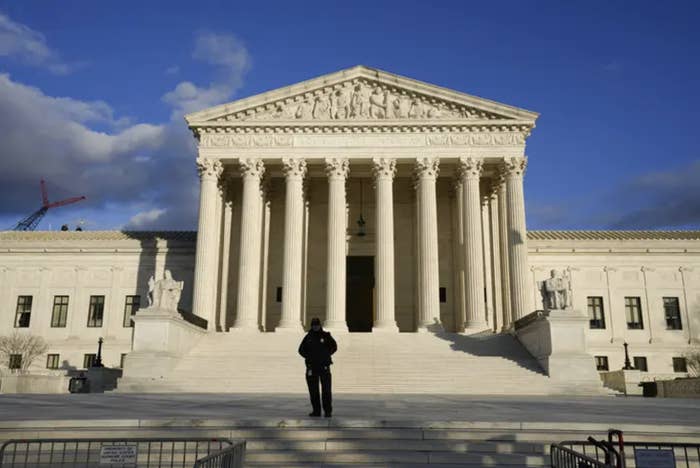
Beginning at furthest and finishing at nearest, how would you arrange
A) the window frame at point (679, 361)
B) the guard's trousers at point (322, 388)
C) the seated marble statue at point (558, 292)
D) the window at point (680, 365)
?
the window at point (680, 365) → the window frame at point (679, 361) → the seated marble statue at point (558, 292) → the guard's trousers at point (322, 388)

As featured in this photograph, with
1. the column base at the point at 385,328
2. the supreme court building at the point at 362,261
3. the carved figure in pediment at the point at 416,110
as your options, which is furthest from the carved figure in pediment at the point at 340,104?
the column base at the point at 385,328

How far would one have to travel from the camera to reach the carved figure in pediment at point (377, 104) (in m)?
38.9

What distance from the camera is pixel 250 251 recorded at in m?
37.5

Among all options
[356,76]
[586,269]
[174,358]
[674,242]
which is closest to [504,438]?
[174,358]

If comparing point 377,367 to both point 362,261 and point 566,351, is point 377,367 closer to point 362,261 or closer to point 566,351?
point 566,351

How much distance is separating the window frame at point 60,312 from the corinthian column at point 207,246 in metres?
14.1

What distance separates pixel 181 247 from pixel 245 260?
33.1 feet

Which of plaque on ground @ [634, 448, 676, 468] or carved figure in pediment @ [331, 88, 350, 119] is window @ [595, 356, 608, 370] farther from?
plaque on ground @ [634, 448, 676, 468]

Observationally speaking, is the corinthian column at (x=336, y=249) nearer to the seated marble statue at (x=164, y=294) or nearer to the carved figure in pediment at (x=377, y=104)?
the carved figure in pediment at (x=377, y=104)

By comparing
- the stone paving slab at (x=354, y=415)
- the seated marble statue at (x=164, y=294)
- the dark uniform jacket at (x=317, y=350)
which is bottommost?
the stone paving slab at (x=354, y=415)

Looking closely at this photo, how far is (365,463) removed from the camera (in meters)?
11.0

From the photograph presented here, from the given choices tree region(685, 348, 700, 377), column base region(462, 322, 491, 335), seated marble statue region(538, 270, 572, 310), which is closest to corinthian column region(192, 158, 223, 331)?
column base region(462, 322, 491, 335)

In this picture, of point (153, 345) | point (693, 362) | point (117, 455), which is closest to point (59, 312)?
point (153, 345)

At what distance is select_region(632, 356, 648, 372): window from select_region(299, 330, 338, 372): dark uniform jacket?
3591cm
